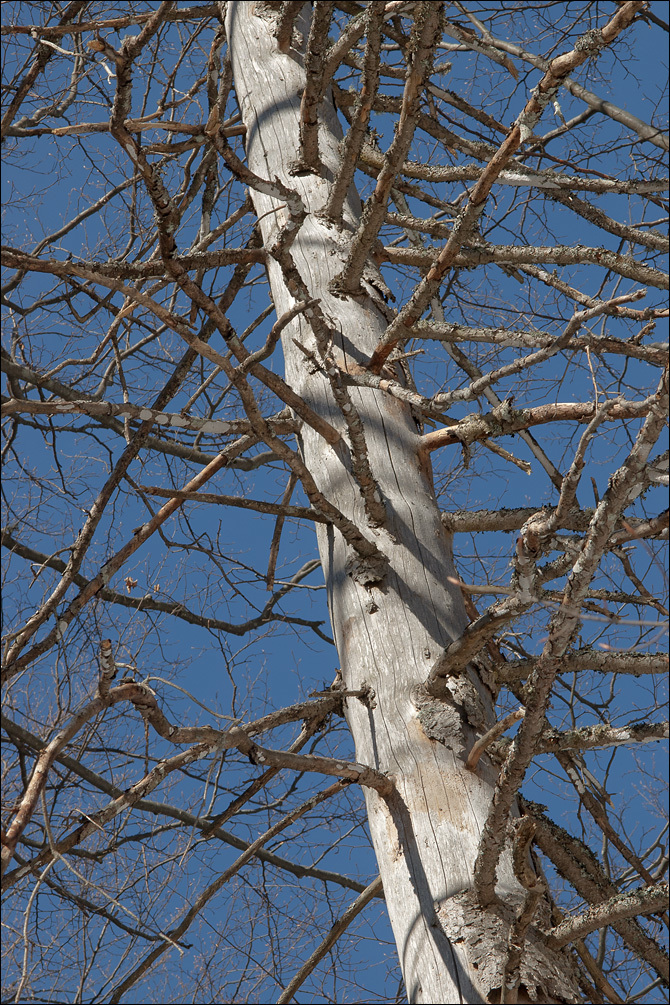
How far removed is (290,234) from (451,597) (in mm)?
Answer: 931

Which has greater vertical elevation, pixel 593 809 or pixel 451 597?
pixel 451 597

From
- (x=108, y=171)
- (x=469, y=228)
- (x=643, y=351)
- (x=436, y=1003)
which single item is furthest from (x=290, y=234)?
(x=108, y=171)

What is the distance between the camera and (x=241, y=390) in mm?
1737

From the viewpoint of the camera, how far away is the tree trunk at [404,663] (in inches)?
63.2

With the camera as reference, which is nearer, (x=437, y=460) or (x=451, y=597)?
(x=451, y=597)

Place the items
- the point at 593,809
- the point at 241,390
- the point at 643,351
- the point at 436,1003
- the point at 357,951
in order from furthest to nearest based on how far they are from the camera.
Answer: the point at 357,951 → the point at 593,809 → the point at 643,351 → the point at 241,390 → the point at 436,1003

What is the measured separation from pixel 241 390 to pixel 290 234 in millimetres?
324

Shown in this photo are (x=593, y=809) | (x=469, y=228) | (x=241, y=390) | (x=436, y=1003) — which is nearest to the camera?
(x=436, y=1003)

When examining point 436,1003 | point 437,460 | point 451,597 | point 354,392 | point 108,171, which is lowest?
point 436,1003

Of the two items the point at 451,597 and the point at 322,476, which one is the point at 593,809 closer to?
the point at 451,597

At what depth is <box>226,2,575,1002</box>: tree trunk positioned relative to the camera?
1606 mm

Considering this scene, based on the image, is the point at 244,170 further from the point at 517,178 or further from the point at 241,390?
the point at 517,178

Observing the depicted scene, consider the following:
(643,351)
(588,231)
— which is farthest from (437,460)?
(643,351)

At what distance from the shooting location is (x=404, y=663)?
1.98m
